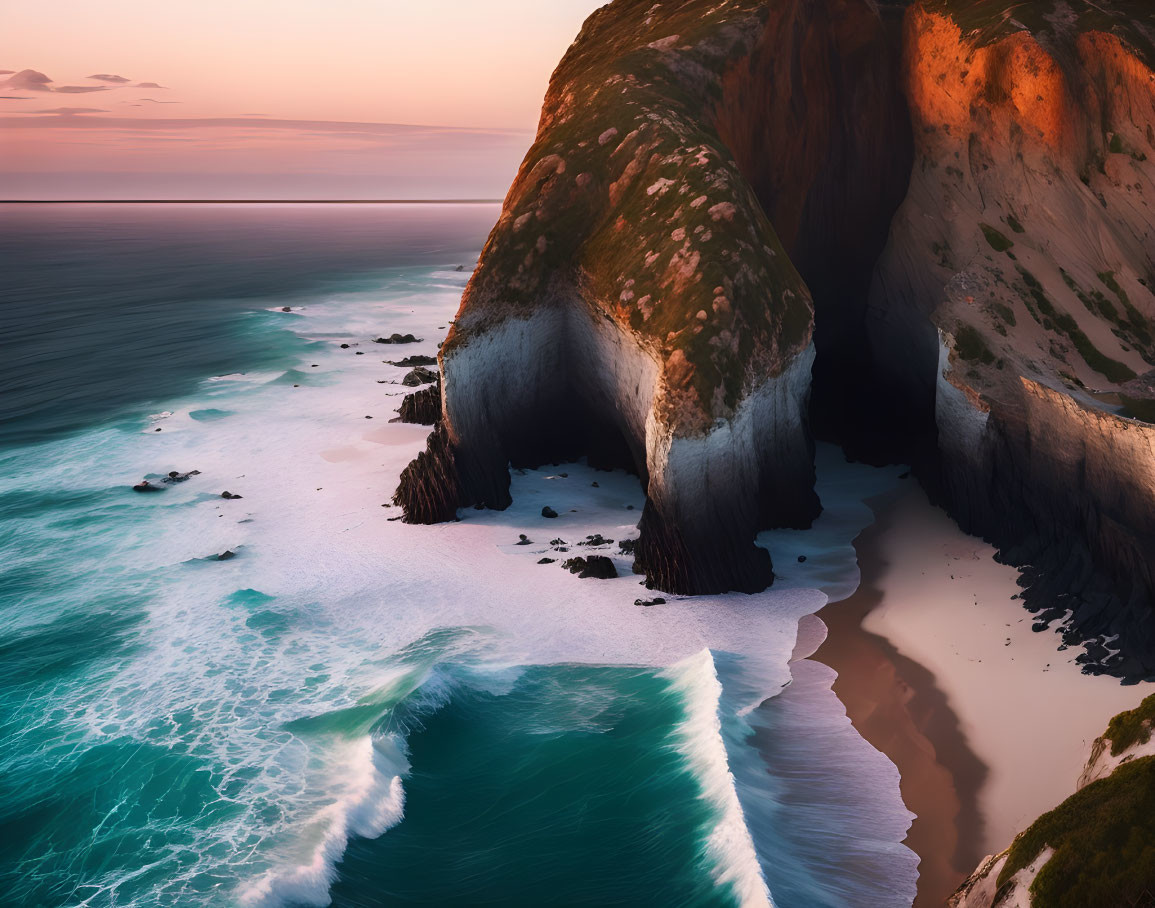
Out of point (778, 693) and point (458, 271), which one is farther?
point (458, 271)

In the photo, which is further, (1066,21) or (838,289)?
(838,289)

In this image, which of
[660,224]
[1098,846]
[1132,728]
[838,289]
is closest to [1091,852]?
[1098,846]

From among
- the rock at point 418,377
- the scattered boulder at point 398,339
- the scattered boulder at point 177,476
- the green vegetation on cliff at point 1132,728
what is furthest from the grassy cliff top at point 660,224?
the scattered boulder at point 398,339

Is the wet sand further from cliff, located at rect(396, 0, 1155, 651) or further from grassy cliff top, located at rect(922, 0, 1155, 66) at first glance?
grassy cliff top, located at rect(922, 0, 1155, 66)

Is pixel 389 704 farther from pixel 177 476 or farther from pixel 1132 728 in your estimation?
pixel 177 476

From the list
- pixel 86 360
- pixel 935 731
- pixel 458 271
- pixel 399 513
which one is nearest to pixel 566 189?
pixel 399 513

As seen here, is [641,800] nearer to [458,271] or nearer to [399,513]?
[399,513]
